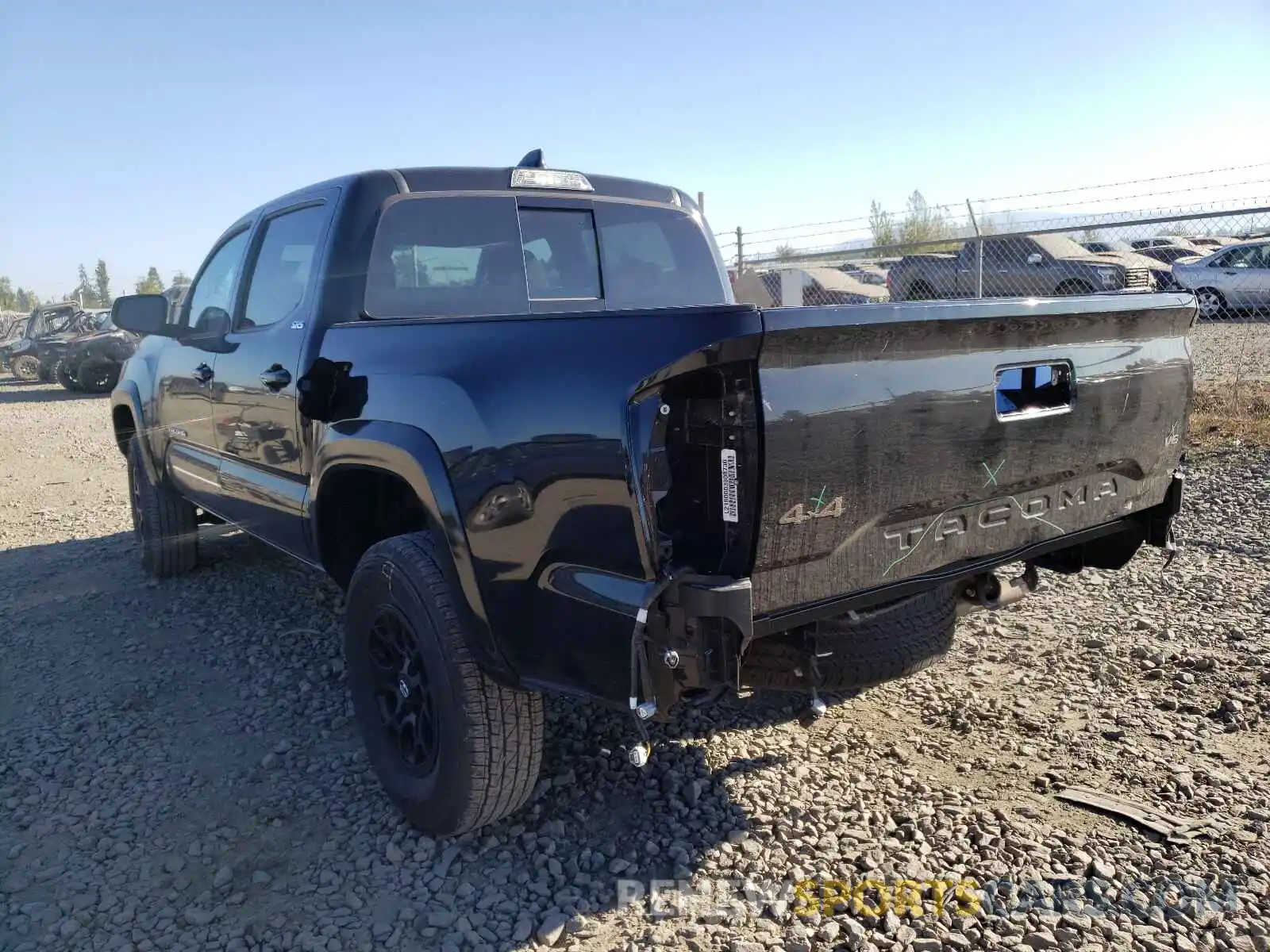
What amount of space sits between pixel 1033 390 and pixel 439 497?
1647mm

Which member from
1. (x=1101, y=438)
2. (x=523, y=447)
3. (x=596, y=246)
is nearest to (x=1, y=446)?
(x=596, y=246)

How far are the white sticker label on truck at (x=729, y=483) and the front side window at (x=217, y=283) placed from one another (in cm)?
301

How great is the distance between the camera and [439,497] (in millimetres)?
2551

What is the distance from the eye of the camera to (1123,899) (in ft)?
7.95

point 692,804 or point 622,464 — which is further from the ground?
point 622,464

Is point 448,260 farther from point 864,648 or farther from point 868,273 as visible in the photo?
point 868,273

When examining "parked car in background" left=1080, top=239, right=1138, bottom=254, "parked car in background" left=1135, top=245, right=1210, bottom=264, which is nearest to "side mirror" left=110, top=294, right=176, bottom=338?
"parked car in background" left=1080, top=239, right=1138, bottom=254

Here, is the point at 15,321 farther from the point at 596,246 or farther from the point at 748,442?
the point at 748,442

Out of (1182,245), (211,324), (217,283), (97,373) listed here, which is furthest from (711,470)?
(97,373)

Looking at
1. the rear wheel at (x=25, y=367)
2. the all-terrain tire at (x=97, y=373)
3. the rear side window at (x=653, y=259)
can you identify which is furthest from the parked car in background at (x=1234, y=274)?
the rear wheel at (x=25, y=367)

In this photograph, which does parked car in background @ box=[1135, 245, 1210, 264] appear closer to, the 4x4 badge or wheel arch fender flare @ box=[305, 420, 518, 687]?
the 4x4 badge

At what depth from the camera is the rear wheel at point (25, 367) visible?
22.7 meters

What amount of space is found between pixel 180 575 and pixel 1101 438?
505 centimetres

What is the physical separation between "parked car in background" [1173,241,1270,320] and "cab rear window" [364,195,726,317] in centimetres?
1151
